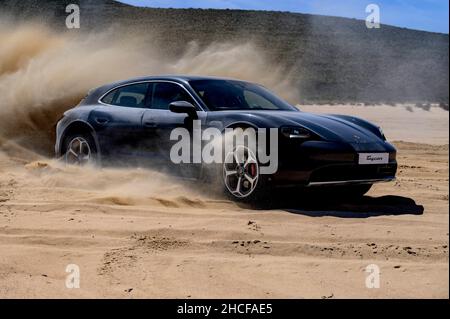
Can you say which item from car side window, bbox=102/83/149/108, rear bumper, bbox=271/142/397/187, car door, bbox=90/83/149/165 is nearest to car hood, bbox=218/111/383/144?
rear bumper, bbox=271/142/397/187

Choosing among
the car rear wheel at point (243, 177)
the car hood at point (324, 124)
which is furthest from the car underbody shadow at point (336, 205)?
the car hood at point (324, 124)

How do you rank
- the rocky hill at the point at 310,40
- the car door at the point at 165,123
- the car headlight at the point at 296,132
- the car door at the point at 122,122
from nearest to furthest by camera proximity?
the car headlight at the point at 296,132
the car door at the point at 165,123
the car door at the point at 122,122
the rocky hill at the point at 310,40

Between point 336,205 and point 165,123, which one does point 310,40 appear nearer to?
point 165,123

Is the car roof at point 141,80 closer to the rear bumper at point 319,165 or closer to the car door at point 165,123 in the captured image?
the car door at point 165,123

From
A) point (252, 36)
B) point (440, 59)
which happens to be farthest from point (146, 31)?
point (440, 59)

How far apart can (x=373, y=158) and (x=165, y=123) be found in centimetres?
223

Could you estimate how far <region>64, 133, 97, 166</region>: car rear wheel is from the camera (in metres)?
8.34

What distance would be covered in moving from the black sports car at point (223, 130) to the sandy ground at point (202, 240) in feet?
0.80

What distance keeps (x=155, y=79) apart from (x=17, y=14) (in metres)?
70.3

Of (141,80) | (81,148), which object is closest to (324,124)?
(141,80)

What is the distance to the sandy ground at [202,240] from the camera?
163 inches

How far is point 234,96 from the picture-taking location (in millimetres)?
7727

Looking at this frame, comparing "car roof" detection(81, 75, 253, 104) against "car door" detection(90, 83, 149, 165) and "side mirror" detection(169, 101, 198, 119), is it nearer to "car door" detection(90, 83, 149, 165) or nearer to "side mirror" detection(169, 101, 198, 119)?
"car door" detection(90, 83, 149, 165)

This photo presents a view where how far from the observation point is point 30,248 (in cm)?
517
